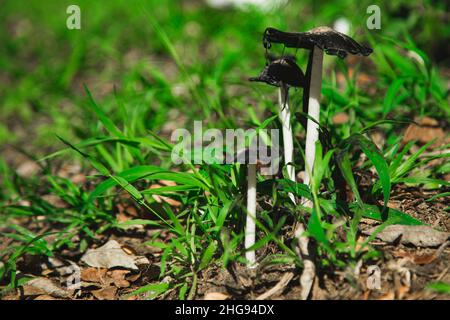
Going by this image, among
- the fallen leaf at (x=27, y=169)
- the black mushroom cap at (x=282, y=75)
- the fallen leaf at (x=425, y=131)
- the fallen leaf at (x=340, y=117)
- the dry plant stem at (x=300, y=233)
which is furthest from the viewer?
the fallen leaf at (x=27, y=169)

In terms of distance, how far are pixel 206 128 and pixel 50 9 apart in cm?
437

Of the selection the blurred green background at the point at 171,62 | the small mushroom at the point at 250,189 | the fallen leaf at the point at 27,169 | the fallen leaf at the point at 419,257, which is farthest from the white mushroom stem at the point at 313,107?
the fallen leaf at the point at 27,169

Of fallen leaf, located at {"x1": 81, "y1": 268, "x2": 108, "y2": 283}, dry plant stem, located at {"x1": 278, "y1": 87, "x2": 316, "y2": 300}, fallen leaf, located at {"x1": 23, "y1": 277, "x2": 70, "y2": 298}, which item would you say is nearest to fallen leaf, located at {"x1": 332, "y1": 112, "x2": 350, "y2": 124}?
dry plant stem, located at {"x1": 278, "y1": 87, "x2": 316, "y2": 300}

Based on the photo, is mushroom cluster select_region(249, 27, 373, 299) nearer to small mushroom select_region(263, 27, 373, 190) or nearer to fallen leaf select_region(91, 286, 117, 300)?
small mushroom select_region(263, 27, 373, 190)

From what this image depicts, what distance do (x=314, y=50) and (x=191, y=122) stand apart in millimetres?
1454

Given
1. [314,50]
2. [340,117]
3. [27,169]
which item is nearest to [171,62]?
[27,169]

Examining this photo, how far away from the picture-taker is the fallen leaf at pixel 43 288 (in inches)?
79.8

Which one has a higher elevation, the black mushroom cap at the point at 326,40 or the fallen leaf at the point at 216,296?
the black mushroom cap at the point at 326,40

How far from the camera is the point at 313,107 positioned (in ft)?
5.91

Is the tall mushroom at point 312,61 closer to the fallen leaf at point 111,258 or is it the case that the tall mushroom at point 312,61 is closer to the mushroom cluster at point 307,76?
the mushroom cluster at point 307,76

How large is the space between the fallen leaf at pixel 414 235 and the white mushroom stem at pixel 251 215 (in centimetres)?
49

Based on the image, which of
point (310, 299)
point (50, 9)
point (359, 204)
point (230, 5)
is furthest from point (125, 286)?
point (50, 9)

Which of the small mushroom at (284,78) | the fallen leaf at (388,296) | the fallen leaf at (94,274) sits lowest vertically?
the fallen leaf at (94,274)

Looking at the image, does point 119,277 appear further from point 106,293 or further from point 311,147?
point 311,147
